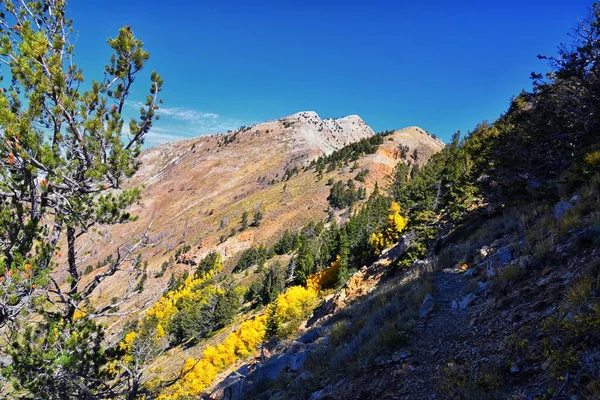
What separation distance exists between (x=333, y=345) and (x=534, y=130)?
11932mm

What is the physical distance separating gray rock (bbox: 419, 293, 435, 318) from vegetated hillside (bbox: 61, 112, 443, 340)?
141 ft

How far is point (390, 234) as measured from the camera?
42.6 metres

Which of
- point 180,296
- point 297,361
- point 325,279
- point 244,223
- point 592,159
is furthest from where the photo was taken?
point 244,223

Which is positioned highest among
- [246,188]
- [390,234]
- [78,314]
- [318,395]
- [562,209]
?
[246,188]

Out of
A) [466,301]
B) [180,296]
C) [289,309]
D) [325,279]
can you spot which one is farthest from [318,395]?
[180,296]

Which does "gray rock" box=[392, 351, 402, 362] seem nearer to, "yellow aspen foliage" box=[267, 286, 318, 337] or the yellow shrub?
the yellow shrub

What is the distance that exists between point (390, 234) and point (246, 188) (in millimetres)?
98136

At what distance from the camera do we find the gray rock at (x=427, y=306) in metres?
7.64

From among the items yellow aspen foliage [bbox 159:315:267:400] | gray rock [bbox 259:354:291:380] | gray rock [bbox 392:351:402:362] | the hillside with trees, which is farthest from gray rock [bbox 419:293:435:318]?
yellow aspen foliage [bbox 159:315:267:400]

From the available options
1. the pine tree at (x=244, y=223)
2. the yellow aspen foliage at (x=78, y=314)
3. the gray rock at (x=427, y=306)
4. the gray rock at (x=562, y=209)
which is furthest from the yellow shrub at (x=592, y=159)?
the pine tree at (x=244, y=223)

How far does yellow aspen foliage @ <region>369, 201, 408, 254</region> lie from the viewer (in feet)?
135

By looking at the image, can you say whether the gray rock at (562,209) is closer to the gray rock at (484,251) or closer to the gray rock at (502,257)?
the gray rock at (502,257)

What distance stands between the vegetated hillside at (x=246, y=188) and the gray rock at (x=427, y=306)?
4296cm

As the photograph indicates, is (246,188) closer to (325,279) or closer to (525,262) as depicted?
(325,279)
